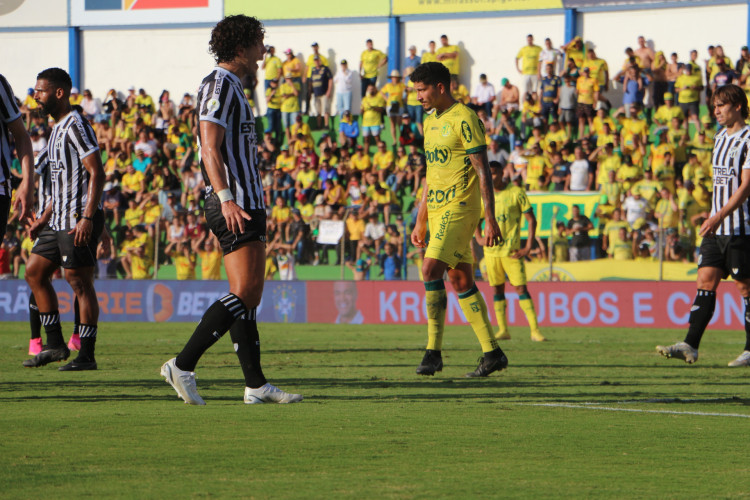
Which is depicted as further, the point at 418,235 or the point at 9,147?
the point at 418,235

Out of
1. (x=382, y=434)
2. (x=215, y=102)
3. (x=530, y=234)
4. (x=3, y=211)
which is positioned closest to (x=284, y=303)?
(x=530, y=234)

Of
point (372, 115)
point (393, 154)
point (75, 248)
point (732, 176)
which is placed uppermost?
point (372, 115)

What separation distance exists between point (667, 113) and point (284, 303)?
987 cm

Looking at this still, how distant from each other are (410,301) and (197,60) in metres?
17.8

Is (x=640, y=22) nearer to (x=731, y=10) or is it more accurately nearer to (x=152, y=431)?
(x=731, y=10)

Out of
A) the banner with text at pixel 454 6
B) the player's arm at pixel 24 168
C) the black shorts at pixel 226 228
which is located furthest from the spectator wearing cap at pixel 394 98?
the black shorts at pixel 226 228

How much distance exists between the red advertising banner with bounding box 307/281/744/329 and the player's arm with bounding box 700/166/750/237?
9177mm

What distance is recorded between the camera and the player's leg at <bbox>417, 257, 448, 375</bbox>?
30.0 ft

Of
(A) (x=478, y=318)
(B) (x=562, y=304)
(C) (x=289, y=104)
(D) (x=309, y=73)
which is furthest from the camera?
(D) (x=309, y=73)

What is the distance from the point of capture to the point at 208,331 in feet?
21.5

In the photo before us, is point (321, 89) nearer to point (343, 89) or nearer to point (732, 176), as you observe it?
point (343, 89)

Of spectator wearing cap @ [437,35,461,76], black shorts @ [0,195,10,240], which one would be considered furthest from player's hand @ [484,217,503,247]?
spectator wearing cap @ [437,35,461,76]

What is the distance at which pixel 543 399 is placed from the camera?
7.51 metres

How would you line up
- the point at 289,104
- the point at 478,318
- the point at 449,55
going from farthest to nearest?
the point at 289,104, the point at 449,55, the point at 478,318
